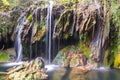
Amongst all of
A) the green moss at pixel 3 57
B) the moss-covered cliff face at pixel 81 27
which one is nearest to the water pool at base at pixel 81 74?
the moss-covered cliff face at pixel 81 27

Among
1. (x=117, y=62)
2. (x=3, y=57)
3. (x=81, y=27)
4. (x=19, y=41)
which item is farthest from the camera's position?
(x=3, y=57)

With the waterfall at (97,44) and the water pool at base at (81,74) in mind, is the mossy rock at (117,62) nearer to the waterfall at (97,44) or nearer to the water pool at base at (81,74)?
the water pool at base at (81,74)

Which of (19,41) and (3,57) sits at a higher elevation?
(19,41)

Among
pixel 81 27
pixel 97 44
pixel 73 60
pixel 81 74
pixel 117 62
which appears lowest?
pixel 81 74

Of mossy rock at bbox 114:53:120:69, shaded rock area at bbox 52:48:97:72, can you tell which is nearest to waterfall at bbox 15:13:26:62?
shaded rock area at bbox 52:48:97:72

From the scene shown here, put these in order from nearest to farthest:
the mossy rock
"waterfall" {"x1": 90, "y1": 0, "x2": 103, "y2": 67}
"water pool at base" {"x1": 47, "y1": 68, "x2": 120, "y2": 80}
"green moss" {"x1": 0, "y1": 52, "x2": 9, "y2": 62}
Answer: "water pool at base" {"x1": 47, "y1": 68, "x2": 120, "y2": 80}
the mossy rock
"waterfall" {"x1": 90, "y1": 0, "x2": 103, "y2": 67}
"green moss" {"x1": 0, "y1": 52, "x2": 9, "y2": 62}

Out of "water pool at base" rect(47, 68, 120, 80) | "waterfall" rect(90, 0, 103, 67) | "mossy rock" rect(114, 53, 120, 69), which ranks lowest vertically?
"water pool at base" rect(47, 68, 120, 80)

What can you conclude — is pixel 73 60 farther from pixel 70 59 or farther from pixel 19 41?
pixel 19 41

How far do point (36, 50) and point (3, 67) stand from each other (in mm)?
3028

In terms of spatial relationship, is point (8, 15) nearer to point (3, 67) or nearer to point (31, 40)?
point (31, 40)

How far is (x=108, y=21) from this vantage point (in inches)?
611

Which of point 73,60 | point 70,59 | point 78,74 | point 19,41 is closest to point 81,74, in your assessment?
point 78,74

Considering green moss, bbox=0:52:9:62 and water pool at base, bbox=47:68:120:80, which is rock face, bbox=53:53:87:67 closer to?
water pool at base, bbox=47:68:120:80

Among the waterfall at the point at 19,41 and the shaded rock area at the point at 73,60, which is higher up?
the waterfall at the point at 19,41
